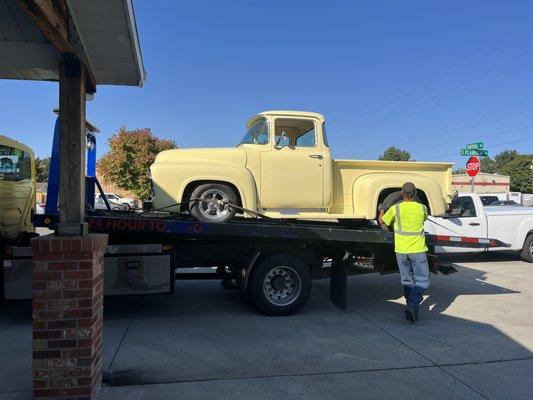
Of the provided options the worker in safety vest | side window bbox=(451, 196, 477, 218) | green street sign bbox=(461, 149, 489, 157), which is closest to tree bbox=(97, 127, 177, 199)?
green street sign bbox=(461, 149, 489, 157)

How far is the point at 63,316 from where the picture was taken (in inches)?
149

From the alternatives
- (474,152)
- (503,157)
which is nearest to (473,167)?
(474,152)

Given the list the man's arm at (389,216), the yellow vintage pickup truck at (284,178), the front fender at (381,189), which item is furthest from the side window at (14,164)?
the man's arm at (389,216)

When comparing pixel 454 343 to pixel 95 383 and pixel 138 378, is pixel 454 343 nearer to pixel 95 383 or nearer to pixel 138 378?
pixel 138 378

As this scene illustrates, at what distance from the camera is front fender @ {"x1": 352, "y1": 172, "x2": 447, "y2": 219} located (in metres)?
7.25

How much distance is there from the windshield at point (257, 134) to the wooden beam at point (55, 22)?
11.0 feet

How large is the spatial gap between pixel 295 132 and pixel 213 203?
182cm

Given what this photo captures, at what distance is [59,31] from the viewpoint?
3.62 m

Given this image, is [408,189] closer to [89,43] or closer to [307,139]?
[307,139]

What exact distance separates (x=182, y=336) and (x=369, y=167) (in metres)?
3.72

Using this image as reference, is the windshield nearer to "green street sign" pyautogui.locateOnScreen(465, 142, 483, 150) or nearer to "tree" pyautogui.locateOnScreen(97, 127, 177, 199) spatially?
"green street sign" pyautogui.locateOnScreen(465, 142, 483, 150)

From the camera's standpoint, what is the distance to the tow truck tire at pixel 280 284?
6.82 metres

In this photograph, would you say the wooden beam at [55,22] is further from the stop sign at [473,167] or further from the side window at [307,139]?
the stop sign at [473,167]

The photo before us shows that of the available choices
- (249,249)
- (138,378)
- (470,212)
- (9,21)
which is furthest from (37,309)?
(470,212)
